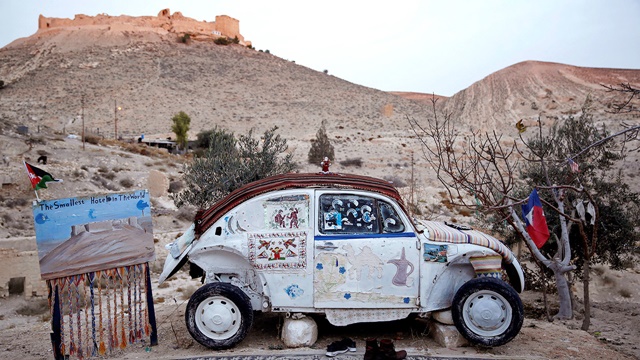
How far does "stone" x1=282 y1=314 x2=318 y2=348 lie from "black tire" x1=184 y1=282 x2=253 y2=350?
1.46ft

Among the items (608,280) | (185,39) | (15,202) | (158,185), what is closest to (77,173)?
(158,185)

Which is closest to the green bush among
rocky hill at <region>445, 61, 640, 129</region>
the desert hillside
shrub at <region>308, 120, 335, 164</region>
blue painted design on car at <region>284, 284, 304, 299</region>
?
the desert hillside

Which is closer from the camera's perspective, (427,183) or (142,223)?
(142,223)

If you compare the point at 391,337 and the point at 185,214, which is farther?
the point at 185,214

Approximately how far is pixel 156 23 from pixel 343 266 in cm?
10592

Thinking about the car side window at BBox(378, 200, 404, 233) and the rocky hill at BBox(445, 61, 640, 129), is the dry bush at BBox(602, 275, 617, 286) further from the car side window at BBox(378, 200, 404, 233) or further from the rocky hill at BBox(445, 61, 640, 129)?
the rocky hill at BBox(445, 61, 640, 129)

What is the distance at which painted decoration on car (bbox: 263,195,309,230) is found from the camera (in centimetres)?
575

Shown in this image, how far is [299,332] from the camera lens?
5.70m

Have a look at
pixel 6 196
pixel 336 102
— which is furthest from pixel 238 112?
pixel 6 196

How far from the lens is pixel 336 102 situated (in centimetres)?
7169

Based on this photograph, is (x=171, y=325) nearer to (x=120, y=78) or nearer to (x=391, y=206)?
(x=391, y=206)

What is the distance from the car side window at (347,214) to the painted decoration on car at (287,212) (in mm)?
196

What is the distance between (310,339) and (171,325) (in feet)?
7.24

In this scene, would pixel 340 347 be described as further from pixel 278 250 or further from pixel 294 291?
pixel 278 250
